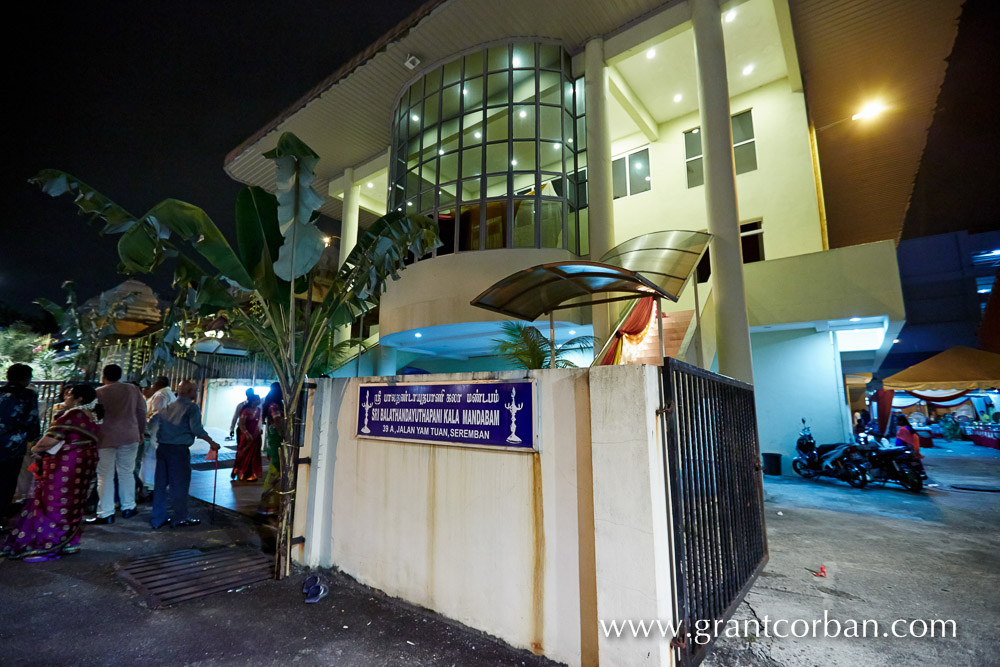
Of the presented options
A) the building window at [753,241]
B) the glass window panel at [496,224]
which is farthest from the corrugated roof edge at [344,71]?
the building window at [753,241]

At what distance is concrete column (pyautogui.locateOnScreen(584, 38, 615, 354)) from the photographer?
10.7 metres

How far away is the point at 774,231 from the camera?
11.5m

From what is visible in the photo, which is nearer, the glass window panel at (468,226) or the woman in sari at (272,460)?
the woman in sari at (272,460)

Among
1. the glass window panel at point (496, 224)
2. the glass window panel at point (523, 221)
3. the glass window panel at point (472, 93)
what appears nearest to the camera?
the glass window panel at point (523, 221)

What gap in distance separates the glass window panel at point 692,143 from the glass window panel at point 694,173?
215 millimetres

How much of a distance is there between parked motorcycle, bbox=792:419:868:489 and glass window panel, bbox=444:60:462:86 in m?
12.4

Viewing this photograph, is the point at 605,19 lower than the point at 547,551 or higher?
higher

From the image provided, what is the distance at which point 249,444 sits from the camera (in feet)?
30.1

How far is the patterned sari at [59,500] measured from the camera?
458 centimetres

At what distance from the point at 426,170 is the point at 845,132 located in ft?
42.6

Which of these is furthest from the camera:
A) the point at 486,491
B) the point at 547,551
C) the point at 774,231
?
the point at 774,231

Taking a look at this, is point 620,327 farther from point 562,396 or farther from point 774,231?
point 562,396

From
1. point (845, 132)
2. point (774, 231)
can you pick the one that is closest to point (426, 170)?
point (774, 231)

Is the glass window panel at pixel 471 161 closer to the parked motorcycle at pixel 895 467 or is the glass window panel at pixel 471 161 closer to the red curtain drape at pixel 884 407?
the parked motorcycle at pixel 895 467
